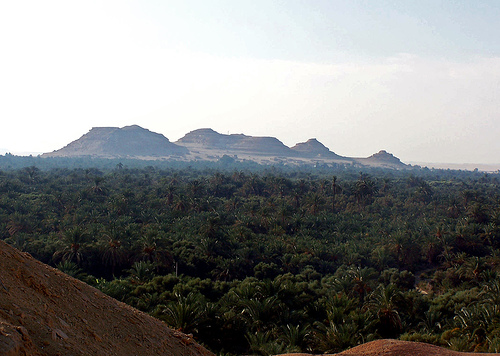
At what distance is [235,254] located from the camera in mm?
44625

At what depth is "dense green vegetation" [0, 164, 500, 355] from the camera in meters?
24.2

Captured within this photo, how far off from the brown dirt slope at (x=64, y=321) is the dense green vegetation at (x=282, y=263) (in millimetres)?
8767

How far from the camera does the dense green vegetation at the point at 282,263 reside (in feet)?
79.4

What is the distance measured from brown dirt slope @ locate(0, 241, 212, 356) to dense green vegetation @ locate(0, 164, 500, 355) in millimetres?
8767

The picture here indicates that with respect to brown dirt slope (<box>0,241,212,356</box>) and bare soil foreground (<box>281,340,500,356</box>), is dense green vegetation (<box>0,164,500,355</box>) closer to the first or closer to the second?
bare soil foreground (<box>281,340,500,356</box>)

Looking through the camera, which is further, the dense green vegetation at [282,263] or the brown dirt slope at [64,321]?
the dense green vegetation at [282,263]

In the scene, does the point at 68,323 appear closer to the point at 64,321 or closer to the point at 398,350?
the point at 64,321

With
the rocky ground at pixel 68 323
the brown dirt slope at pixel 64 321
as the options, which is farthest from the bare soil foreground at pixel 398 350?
the brown dirt slope at pixel 64 321

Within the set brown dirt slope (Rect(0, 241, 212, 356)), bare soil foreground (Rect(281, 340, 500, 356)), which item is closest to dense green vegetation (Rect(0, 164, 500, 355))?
bare soil foreground (Rect(281, 340, 500, 356))

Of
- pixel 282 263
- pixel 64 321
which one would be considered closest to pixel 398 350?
pixel 64 321

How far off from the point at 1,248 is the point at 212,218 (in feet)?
126

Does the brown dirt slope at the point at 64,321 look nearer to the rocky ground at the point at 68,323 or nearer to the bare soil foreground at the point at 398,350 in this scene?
the rocky ground at the point at 68,323

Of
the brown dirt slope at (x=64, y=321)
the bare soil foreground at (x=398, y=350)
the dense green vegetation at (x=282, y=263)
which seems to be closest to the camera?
the brown dirt slope at (x=64, y=321)

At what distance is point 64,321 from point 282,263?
35977mm
